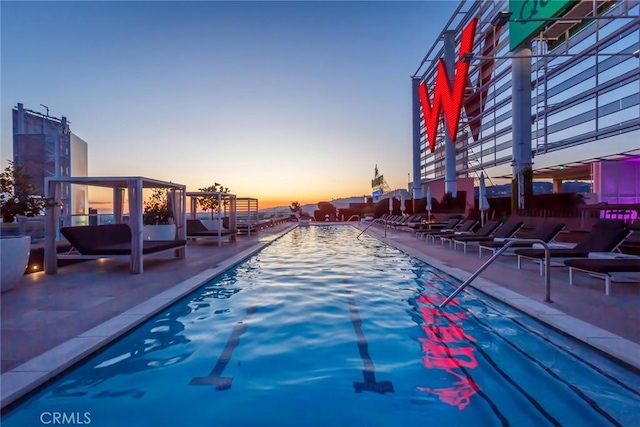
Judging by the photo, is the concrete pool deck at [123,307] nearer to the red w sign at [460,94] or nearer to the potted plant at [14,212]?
the potted plant at [14,212]

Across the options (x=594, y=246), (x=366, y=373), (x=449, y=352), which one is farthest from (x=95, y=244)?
(x=594, y=246)

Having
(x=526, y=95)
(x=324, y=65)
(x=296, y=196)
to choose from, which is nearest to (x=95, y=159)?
(x=324, y=65)

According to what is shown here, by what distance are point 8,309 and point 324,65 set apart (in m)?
12.3

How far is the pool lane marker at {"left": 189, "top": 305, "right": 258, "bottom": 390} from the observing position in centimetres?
267

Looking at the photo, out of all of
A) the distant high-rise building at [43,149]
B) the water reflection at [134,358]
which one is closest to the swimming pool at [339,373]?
the water reflection at [134,358]

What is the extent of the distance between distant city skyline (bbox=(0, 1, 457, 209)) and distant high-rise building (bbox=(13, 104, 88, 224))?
0.64 m

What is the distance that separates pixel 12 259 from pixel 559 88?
16856 millimetres

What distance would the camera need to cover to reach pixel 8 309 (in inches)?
150

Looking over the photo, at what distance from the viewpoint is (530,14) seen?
31.4ft

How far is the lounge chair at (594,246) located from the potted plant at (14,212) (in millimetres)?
7090

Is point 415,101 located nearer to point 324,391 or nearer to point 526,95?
point 526,95

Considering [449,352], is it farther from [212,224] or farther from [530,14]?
[212,224]

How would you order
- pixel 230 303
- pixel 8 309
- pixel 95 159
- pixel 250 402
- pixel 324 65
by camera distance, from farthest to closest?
pixel 95 159, pixel 324 65, pixel 230 303, pixel 8 309, pixel 250 402

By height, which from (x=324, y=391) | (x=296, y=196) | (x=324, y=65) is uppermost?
(x=324, y=65)
